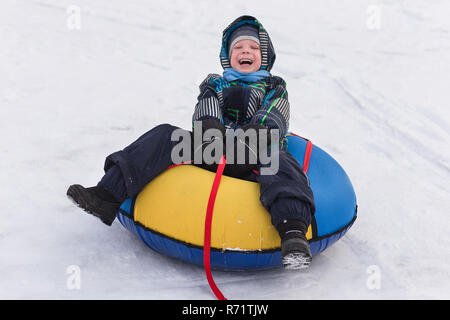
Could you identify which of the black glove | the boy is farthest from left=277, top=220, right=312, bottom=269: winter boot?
the black glove

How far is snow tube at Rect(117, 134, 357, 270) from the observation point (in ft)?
7.00

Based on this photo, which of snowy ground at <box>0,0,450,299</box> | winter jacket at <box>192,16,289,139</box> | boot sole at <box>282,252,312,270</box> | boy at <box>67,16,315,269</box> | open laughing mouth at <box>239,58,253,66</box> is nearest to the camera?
boot sole at <box>282,252,312,270</box>

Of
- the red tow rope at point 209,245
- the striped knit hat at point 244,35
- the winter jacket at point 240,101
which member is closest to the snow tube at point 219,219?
the red tow rope at point 209,245

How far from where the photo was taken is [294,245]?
6.39 feet

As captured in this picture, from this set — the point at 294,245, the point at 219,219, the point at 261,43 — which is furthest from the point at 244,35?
the point at 294,245

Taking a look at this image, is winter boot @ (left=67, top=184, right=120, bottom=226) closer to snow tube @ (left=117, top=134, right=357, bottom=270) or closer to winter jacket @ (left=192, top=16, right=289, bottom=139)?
snow tube @ (left=117, top=134, right=357, bottom=270)

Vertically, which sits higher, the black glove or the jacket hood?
the jacket hood

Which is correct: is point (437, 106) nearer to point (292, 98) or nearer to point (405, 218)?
point (292, 98)

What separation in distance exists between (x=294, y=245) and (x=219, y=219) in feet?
1.09

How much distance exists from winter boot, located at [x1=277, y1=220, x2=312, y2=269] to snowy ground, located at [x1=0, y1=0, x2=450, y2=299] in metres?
0.26

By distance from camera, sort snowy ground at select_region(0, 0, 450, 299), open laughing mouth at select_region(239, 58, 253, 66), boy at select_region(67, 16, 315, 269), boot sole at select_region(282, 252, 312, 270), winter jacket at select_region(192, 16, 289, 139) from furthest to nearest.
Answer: open laughing mouth at select_region(239, 58, 253, 66) → winter jacket at select_region(192, 16, 289, 139) → snowy ground at select_region(0, 0, 450, 299) → boy at select_region(67, 16, 315, 269) → boot sole at select_region(282, 252, 312, 270)

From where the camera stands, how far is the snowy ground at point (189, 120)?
2268 mm

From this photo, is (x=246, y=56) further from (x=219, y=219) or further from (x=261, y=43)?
(x=219, y=219)

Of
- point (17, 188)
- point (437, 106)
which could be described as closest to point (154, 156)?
point (17, 188)
